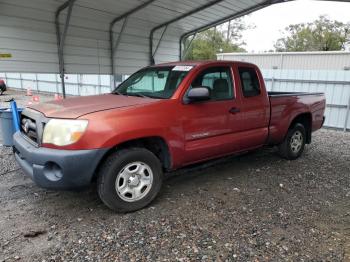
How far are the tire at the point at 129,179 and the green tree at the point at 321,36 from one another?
120 feet

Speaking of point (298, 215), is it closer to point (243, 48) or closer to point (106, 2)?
point (106, 2)

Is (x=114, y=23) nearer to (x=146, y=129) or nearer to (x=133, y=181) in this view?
(x=146, y=129)

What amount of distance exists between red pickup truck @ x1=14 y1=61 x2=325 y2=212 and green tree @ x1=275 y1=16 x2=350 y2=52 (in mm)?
34017

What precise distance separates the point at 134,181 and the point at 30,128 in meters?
1.45

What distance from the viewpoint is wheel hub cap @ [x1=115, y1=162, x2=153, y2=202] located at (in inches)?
138

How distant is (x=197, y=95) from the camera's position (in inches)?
152

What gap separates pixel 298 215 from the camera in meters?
3.70

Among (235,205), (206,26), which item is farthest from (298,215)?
(206,26)

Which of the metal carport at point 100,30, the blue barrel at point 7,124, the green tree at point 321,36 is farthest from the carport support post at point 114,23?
the green tree at point 321,36

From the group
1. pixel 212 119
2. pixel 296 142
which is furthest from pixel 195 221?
pixel 296 142

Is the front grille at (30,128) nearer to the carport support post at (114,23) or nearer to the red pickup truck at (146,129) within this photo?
the red pickup truck at (146,129)

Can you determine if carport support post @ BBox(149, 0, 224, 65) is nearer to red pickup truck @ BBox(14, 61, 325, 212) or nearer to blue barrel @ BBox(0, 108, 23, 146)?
red pickup truck @ BBox(14, 61, 325, 212)

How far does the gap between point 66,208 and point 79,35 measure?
234 inches

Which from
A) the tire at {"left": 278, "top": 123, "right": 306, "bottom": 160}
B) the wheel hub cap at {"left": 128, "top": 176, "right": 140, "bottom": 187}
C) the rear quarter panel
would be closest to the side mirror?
the wheel hub cap at {"left": 128, "top": 176, "right": 140, "bottom": 187}
